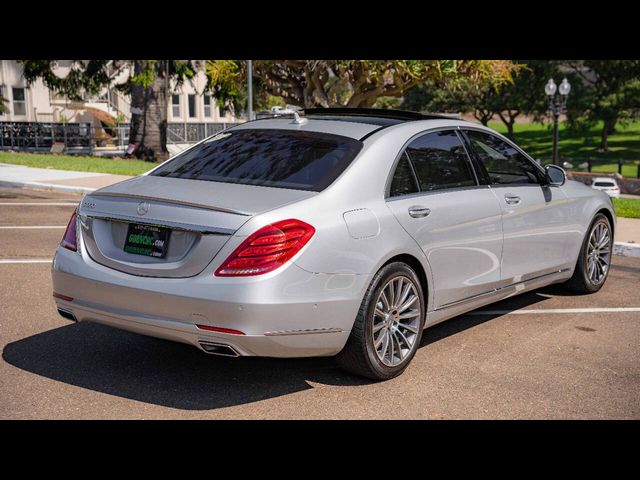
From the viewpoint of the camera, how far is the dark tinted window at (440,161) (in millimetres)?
5691

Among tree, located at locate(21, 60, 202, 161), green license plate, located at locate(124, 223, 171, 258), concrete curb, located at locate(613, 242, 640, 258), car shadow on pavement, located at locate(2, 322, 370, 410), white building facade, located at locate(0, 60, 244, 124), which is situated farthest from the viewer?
white building facade, located at locate(0, 60, 244, 124)

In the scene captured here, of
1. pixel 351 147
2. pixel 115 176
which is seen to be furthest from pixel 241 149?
pixel 115 176

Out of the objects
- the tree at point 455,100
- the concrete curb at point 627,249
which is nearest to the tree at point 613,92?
the tree at point 455,100

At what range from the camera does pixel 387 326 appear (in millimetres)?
5156

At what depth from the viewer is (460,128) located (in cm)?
631

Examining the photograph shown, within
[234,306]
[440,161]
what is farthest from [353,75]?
[234,306]

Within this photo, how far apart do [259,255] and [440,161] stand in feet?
6.57

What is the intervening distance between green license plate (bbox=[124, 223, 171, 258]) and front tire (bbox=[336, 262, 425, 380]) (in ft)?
4.04

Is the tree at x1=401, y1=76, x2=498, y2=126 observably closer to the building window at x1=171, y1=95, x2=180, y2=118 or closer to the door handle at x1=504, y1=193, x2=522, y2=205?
the building window at x1=171, y1=95, x2=180, y2=118

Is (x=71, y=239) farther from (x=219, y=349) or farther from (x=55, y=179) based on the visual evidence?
(x=55, y=179)

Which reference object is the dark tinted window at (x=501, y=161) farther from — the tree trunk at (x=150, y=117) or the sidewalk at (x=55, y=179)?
the tree trunk at (x=150, y=117)

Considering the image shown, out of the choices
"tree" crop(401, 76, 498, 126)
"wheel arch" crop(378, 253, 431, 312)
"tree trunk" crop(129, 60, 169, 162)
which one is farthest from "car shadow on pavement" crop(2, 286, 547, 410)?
"tree" crop(401, 76, 498, 126)

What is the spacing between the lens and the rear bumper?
4422mm
